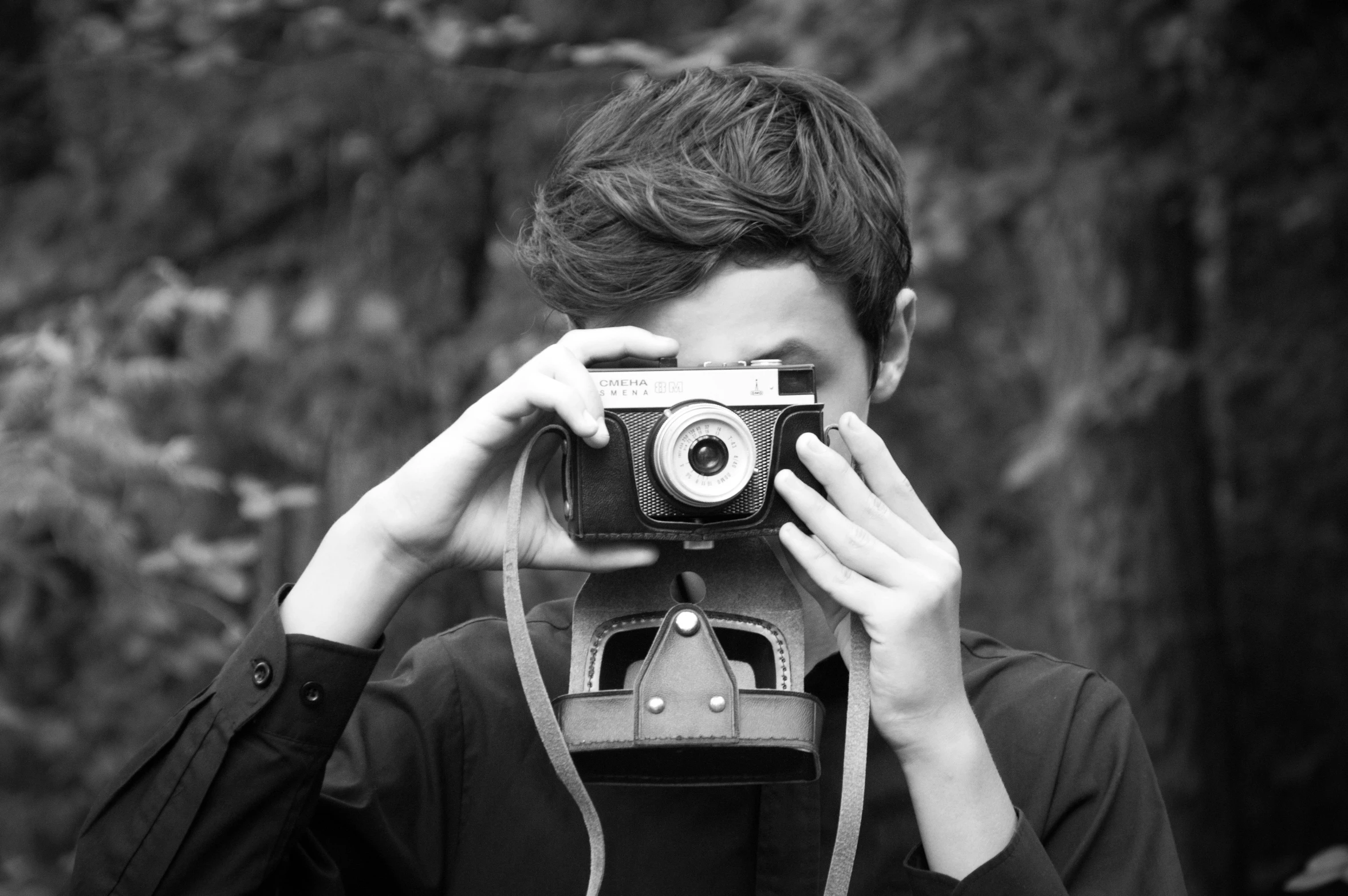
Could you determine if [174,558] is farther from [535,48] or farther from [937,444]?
[937,444]

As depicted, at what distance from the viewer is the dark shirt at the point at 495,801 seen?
1539mm

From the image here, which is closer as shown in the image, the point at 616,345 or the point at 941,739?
the point at 941,739

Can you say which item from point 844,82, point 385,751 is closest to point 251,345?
point 844,82

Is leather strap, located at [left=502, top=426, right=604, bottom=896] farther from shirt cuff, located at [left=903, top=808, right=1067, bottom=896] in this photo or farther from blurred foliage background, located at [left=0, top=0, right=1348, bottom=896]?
blurred foliage background, located at [left=0, top=0, right=1348, bottom=896]

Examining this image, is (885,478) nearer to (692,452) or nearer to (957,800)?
(692,452)

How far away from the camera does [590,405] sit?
159cm

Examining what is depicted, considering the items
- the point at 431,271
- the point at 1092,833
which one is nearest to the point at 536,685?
the point at 1092,833

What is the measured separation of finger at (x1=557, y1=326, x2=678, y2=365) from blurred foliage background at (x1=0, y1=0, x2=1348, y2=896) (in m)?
1.52

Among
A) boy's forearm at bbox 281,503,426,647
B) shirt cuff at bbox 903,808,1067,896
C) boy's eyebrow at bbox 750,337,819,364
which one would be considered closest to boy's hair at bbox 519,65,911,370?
boy's eyebrow at bbox 750,337,819,364

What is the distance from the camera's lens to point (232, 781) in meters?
1.54

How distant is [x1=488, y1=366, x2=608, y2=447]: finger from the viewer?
157 centimetres

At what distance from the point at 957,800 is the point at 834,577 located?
0.95ft

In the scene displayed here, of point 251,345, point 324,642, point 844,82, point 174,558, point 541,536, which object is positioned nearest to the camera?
point 324,642

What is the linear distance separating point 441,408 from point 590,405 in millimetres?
2396
